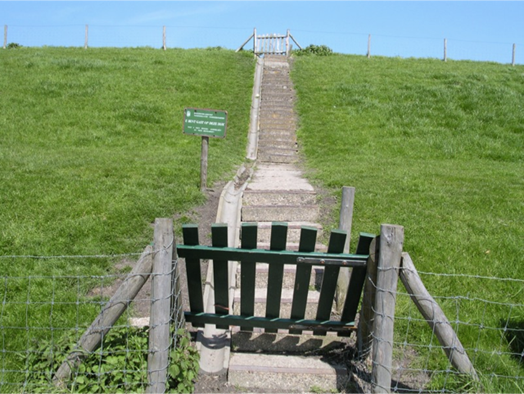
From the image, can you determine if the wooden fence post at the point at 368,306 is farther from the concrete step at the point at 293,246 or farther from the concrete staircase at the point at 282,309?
the concrete step at the point at 293,246

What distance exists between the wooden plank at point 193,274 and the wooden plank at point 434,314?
64.5 inches

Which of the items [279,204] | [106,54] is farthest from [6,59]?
[279,204]

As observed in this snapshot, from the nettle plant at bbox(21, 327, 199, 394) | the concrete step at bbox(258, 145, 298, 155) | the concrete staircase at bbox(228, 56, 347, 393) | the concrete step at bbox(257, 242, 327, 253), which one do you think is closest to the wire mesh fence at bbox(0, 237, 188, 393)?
the nettle plant at bbox(21, 327, 199, 394)

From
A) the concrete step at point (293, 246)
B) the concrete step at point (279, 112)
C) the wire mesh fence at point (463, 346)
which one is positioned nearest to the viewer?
the wire mesh fence at point (463, 346)

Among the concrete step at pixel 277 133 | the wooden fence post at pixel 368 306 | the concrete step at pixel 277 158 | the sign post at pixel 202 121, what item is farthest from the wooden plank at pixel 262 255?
the concrete step at pixel 277 133

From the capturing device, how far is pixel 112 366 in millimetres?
3379

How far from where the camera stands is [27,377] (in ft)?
10.9

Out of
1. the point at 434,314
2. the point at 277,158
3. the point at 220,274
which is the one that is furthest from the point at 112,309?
the point at 277,158

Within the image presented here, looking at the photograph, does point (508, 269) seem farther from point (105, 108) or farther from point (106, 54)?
point (106, 54)

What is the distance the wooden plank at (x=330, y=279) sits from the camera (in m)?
3.64

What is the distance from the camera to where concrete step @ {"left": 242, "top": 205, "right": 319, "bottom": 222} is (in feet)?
23.4

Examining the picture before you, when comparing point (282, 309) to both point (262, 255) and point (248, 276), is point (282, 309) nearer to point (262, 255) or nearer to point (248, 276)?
point (248, 276)

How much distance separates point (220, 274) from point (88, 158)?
24.0ft

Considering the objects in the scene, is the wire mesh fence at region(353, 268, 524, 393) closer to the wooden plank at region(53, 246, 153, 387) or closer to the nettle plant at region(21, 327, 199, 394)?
the nettle plant at region(21, 327, 199, 394)
